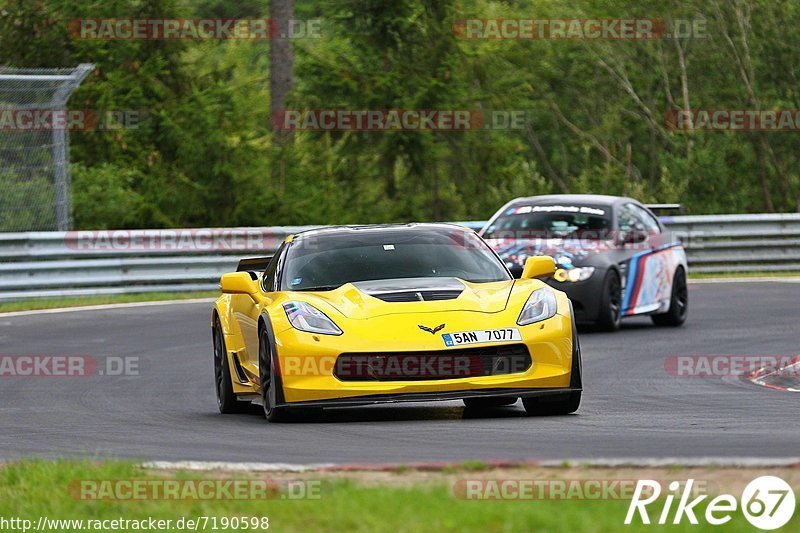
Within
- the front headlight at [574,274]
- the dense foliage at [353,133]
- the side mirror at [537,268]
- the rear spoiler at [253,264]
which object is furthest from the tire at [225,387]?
the dense foliage at [353,133]

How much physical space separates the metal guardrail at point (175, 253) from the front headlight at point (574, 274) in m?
7.65

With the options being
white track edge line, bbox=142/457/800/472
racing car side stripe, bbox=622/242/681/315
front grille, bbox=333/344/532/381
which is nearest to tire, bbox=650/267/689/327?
racing car side stripe, bbox=622/242/681/315

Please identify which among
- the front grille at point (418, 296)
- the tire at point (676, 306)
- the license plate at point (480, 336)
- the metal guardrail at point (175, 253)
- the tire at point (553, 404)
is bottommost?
the metal guardrail at point (175, 253)

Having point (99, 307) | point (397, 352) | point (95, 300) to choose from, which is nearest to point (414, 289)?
point (397, 352)

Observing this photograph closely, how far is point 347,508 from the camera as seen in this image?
19.9 ft

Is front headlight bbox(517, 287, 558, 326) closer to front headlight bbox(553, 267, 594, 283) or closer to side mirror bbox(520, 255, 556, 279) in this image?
side mirror bbox(520, 255, 556, 279)

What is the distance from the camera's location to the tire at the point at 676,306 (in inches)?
725

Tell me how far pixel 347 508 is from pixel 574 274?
11213 millimetres

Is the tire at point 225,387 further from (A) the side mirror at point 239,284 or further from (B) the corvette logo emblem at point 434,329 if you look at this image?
(B) the corvette logo emblem at point 434,329

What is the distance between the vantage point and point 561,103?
47.7 meters

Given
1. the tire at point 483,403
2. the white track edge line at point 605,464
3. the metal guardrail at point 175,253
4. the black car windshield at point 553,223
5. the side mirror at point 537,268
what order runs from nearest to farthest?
1. the white track edge line at point 605,464
2. the tire at point 483,403
3. the side mirror at point 537,268
4. the black car windshield at point 553,223
5. the metal guardrail at point 175,253

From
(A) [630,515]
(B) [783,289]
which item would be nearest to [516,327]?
(A) [630,515]

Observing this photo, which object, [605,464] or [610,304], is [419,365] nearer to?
[605,464]

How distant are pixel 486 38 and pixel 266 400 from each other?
23898 millimetres
